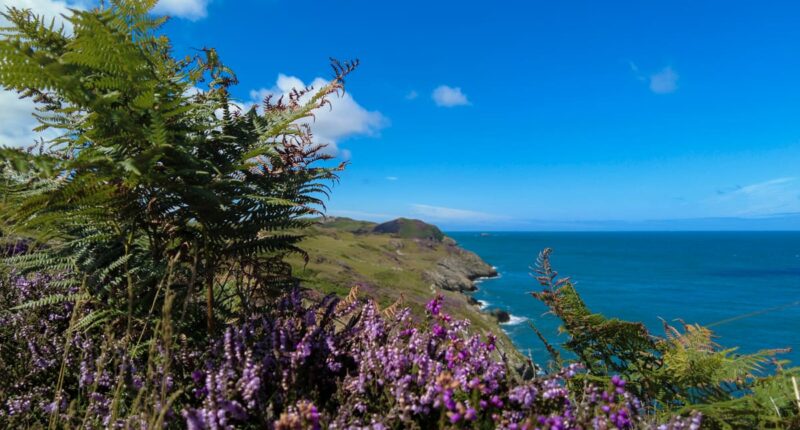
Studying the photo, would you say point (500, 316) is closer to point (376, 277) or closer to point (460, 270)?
point (376, 277)

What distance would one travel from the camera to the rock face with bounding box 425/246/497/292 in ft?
222

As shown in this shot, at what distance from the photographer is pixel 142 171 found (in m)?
2.27

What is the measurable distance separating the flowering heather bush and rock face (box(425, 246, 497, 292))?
62780 millimetres

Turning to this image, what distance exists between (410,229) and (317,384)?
461 ft

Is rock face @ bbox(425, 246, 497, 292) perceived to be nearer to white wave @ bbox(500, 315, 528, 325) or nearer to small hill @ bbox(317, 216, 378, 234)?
white wave @ bbox(500, 315, 528, 325)

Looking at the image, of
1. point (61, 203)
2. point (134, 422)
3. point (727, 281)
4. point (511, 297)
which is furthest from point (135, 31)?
point (727, 281)

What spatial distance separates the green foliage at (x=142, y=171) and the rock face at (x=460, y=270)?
62.5 metres

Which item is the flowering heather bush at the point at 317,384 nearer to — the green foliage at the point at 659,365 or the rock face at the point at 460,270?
the green foliage at the point at 659,365

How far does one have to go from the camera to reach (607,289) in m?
74.9

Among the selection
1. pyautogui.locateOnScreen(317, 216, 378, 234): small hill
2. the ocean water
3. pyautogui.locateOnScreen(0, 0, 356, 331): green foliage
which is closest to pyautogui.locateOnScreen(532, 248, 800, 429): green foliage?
pyautogui.locateOnScreen(0, 0, 356, 331): green foliage

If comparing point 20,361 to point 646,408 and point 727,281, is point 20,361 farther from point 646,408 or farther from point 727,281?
point 727,281

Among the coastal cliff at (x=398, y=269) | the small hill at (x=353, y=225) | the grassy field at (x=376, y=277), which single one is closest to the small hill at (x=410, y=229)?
the coastal cliff at (x=398, y=269)

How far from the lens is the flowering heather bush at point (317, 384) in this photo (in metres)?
1.83

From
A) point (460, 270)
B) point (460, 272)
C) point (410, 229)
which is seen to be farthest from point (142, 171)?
point (410, 229)
